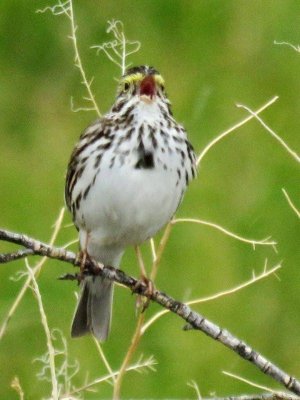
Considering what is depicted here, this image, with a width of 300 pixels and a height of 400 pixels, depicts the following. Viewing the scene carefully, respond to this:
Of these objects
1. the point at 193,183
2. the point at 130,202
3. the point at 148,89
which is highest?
the point at 193,183

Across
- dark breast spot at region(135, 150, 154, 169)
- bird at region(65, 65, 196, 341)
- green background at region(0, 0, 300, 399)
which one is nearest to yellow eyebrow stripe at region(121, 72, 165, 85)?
bird at region(65, 65, 196, 341)

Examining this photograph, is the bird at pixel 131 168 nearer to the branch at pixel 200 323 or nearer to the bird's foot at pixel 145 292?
the bird's foot at pixel 145 292

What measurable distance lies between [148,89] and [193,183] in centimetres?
319

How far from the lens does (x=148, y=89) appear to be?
4863 mm

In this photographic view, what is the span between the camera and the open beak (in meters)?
4.84

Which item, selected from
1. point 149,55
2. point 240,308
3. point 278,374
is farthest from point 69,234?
point 278,374

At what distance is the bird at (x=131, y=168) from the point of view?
479 centimetres

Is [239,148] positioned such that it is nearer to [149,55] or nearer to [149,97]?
[149,55]

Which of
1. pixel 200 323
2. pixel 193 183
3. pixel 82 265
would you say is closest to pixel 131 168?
pixel 82 265

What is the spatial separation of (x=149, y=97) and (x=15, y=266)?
295cm

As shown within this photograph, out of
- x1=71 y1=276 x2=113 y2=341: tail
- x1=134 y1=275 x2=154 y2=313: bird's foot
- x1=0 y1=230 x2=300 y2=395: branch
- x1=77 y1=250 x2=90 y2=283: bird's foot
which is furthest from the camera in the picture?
x1=71 y1=276 x2=113 y2=341: tail

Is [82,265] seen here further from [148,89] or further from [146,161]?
[148,89]

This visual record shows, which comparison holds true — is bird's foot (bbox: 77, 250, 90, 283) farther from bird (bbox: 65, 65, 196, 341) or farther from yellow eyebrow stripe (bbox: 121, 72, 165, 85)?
yellow eyebrow stripe (bbox: 121, 72, 165, 85)

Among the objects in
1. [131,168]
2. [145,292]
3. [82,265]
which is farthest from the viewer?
[131,168]
